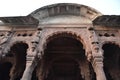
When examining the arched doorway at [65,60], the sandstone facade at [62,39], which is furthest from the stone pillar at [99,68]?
the arched doorway at [65,60]

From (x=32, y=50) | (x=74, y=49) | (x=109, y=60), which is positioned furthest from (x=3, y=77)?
(x=109, y=60)

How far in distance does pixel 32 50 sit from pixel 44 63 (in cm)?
263

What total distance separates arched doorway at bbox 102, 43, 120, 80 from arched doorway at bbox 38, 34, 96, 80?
1.10 meters

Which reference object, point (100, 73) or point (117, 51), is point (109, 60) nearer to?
point (117, 51)

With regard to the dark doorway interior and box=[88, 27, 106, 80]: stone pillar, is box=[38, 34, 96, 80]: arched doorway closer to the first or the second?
the dark doorway interior

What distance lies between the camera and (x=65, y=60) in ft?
44.3

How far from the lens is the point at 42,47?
10688 millimetres

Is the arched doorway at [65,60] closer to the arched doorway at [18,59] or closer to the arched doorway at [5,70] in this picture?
the arched doorway at [18,59]

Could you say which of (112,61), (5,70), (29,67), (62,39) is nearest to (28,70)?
(29,67)

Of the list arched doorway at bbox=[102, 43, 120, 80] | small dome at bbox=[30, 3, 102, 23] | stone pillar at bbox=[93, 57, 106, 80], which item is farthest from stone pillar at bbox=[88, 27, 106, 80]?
small dome at bbox=[30, 3, 102, 23]

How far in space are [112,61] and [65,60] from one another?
10.9 feet

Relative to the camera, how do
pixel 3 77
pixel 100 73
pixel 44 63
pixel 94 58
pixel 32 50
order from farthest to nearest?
pixel 3 77, pixel 44 63, pixel 32 50, pixel 94 58, pixel 100 73

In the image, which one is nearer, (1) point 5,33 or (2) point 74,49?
(1) point 5,33

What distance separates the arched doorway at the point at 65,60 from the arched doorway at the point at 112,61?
1095mm
